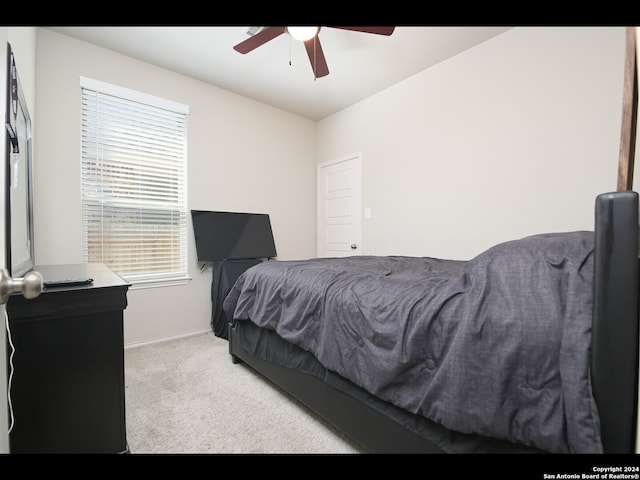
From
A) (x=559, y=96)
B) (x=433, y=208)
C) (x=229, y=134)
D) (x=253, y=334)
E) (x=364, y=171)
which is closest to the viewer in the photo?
(x=253, y=334)

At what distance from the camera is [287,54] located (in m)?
2.71

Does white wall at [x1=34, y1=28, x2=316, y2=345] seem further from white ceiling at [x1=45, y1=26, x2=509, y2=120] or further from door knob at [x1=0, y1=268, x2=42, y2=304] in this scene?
door knob at [x1=0, y1=268, x2=42, y2=304]

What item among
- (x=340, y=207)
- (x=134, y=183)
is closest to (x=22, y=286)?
(x=134, y=183)

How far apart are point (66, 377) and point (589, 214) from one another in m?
3.16

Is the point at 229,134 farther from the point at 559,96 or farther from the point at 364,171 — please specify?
the point at 559,96

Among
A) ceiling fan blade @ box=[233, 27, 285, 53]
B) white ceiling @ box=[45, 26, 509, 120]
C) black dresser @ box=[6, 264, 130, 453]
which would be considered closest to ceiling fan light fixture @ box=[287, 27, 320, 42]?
ceiling fan blade @ box=[233, 27, 285, 53]

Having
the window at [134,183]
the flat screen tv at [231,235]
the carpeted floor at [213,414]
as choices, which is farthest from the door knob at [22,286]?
the flat screen tv at [231,235]

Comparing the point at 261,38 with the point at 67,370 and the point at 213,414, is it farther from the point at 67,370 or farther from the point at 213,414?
the point at 213,414

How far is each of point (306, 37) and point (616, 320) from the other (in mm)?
2035

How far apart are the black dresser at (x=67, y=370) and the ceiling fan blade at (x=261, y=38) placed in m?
1.91

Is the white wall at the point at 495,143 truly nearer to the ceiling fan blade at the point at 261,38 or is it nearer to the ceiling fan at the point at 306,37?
the ceiling fan at the point at 306,37

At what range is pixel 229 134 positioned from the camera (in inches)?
135

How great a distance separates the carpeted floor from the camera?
141cm

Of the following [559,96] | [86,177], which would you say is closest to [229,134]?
[86,177]
